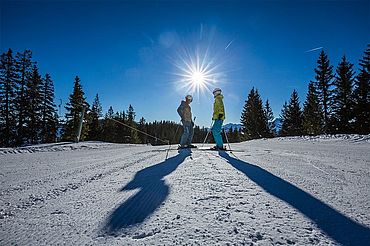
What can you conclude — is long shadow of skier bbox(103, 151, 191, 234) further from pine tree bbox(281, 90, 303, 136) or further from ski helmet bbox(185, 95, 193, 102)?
pine tree bbox(281, 90, 303, 136)

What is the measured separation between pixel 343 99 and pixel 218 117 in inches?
1211

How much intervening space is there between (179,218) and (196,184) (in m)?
0.84

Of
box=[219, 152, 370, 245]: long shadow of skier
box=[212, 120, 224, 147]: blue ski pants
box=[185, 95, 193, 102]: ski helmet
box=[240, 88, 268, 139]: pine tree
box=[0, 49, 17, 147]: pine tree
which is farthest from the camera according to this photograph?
box=[240, 88, 268, 139]: pine tree

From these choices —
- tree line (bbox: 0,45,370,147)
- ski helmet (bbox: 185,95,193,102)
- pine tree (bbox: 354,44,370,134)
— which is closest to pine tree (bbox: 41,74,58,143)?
tree line (bbox: 0,45,370,147)

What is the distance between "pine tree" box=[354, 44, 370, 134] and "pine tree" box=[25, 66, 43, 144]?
45.0 metres

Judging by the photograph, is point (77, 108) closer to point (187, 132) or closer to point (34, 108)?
point (34, 108)

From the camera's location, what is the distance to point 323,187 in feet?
6.74

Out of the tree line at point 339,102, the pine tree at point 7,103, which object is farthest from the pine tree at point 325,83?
the pine tree at point 7,103

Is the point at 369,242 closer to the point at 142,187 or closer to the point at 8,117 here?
the point at 142,187

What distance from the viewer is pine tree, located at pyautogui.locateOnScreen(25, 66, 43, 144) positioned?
29.6 metres

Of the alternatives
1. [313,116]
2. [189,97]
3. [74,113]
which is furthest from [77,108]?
[313,116]

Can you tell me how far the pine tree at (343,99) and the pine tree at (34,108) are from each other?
1710 inches

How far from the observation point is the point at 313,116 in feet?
107

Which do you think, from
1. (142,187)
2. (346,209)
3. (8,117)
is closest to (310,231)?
(346,209)
